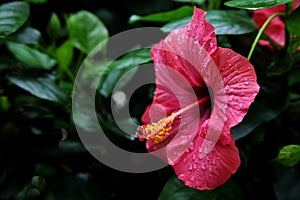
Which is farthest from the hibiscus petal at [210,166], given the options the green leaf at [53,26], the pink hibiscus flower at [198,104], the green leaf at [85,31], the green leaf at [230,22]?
the green leaf at [53,26]

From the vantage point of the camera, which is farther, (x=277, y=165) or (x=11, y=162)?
(x=11, y=162)

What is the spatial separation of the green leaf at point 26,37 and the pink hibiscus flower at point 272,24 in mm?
455

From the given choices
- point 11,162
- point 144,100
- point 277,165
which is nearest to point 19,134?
point 11,162

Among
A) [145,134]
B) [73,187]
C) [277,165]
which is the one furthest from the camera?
[73,187]

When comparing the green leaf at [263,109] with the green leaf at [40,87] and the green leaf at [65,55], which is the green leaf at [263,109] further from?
the green leaf at [65,55]

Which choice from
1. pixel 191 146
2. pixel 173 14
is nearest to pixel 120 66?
pixel 173 14

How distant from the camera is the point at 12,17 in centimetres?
91

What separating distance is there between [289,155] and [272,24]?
0.31 metres

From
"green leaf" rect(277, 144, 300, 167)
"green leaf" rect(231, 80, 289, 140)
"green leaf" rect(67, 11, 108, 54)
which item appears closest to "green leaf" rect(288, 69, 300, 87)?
"green leaf" rect(231, 80, 289, 140)

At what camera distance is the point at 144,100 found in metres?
1.02

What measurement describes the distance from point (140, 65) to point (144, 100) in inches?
3.2

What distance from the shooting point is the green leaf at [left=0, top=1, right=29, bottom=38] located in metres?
0.86

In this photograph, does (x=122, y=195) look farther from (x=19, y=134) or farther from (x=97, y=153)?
(x=19, y=134)

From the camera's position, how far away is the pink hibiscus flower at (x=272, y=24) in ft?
3.09
